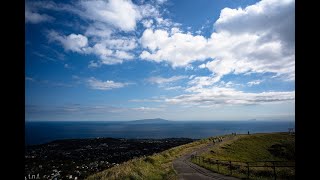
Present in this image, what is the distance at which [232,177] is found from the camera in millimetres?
17062
